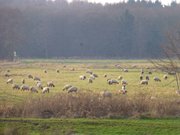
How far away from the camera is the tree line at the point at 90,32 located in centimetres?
10925

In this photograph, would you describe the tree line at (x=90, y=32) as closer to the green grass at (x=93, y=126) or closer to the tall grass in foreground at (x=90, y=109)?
the tall grass in foreground at (x=90, y=109)

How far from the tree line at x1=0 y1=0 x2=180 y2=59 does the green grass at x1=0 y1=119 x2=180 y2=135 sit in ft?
253

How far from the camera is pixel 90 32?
404ft

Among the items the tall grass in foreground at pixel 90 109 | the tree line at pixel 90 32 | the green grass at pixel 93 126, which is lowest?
the green grass at pixel 93 126

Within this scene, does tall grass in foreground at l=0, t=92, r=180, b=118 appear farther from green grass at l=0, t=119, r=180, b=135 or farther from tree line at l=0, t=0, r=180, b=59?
tree line at l=0, t=0, r=180, b=59

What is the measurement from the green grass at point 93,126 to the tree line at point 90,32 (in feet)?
253

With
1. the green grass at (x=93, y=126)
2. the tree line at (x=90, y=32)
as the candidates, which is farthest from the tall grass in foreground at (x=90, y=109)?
the tree line at (x=90, y=32)

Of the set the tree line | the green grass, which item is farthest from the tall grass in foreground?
the tree line

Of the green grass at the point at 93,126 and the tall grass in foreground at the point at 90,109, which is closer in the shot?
the green grass at the point at 93,126

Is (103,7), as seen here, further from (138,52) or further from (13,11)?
(13,11)

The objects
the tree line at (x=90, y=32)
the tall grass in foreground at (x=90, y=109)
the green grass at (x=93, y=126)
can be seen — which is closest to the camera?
the green grass at (x=93, y=126)

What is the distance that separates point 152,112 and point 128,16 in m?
97.9

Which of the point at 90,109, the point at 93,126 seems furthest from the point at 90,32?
the point at 93,126

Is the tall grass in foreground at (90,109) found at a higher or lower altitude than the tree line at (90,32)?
lower
